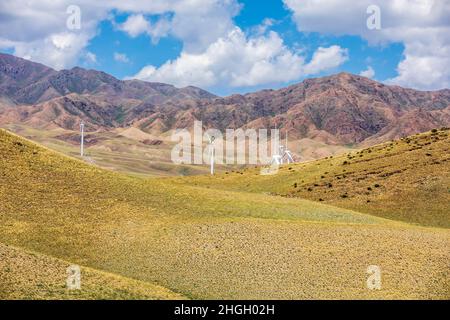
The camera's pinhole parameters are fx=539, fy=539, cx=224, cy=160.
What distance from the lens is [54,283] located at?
37062 mm

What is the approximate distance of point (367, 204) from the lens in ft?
329

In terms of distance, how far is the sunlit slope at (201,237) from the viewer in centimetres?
4238

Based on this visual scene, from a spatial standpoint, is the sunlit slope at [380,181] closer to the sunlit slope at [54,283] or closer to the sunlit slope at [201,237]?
the sunlit slope at [201,237]

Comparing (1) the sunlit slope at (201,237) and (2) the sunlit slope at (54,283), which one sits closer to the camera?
(2) the sunlit slope at (54,283)

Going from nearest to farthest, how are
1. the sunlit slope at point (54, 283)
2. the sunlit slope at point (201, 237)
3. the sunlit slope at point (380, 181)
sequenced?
the sunlit slope at point (54, 283) → the sunlit slope at point (201, 237) → the sunlit slope at point (380, 181)

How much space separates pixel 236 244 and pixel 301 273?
10.7 meters

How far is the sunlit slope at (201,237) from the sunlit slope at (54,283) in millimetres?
1402

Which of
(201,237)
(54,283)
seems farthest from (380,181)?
(54,283)

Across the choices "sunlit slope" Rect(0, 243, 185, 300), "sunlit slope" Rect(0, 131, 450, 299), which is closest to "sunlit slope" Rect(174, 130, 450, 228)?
"sunlit slope" Rect(0, 131, 450, 299)

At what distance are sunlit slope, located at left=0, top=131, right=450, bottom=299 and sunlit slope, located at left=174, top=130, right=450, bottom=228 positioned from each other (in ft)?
56.5

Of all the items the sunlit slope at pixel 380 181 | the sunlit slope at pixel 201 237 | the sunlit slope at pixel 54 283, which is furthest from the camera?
the sunlit slope at pixel 380 181

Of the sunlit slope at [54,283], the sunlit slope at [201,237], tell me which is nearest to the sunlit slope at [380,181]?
the sunlit slope at [201,237]

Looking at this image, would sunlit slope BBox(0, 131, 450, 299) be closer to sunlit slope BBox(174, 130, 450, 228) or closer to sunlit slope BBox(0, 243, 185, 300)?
sunlit slope BBox(0, 243, 185, 300)

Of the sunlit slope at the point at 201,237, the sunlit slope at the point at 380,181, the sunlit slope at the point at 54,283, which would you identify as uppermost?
the sunlit slope at the point at 380,181
